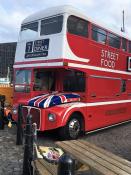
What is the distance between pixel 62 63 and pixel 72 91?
130 cm

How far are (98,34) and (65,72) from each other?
175 cm

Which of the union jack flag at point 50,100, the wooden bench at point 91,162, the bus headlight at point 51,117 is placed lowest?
the wooden bench at point 91,162

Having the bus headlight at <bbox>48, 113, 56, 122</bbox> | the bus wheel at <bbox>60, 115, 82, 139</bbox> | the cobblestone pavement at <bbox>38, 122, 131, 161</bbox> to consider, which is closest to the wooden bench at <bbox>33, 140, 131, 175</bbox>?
the cobblestone pavement at <bbox>38, 122, 131, 161</bbox>

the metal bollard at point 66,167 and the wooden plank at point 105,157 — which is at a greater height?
the metal bollard at point 66,167

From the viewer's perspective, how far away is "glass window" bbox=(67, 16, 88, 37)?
32.9 feet

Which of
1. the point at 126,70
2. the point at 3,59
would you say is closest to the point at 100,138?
the point at 126,70

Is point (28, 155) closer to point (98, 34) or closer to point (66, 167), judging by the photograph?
point (66, 167)

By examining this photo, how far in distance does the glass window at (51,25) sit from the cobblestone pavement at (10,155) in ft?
10.8

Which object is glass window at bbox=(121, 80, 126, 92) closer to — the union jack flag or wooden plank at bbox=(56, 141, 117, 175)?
the union jack flag

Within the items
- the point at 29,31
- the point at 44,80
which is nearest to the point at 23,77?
the point at 44,80

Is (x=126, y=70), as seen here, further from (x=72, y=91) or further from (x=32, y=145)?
(x=32, y=145)

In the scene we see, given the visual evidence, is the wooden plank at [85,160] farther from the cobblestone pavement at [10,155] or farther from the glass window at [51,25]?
the glass window at [51,25]

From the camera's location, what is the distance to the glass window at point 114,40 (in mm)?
12147

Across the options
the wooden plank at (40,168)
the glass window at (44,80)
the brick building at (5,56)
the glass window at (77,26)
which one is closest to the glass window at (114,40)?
the glass window at (77,26)
